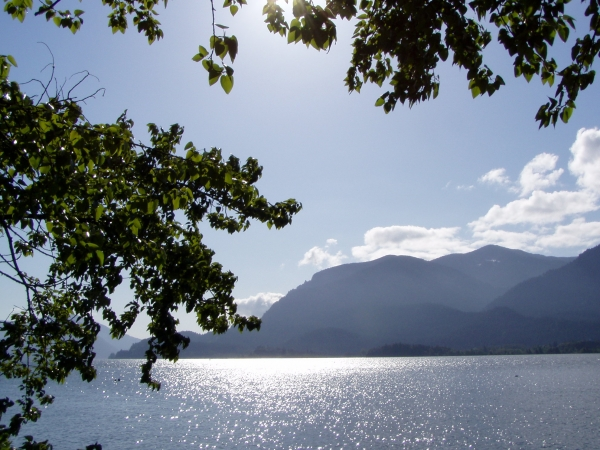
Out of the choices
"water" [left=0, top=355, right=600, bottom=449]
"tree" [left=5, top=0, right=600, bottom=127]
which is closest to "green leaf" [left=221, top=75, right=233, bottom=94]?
"tree" [left=5, top=0, right=600, bottom=127]

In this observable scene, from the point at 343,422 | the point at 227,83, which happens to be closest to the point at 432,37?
the point at 227,83

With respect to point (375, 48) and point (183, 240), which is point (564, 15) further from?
point (183, 240)

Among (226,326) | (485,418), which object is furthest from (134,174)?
(485,418)

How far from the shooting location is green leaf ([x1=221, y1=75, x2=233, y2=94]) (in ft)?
14.2

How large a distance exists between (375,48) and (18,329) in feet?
22.9

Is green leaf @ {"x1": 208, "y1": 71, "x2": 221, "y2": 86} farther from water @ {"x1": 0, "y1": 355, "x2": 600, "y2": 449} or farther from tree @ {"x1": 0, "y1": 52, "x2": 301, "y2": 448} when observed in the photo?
water @ {"x1": 0, "y1": 355, "x2": 600, "y2": 449}

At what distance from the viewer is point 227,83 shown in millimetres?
4352

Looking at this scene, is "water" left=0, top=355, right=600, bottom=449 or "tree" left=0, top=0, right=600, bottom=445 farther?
"water" left=0, top=355, right=600, bottom=449

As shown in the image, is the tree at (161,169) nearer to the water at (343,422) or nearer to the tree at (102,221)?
the tree at (102,221)

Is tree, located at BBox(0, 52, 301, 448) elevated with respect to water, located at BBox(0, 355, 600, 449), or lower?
elevated

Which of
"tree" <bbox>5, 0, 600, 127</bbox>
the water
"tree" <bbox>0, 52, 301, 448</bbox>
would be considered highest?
"tree" <bbox>5, 0, 600, 127</bbox>

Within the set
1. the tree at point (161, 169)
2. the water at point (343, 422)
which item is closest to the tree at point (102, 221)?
the tree at point (161, 169)

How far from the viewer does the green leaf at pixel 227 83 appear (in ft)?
14.2

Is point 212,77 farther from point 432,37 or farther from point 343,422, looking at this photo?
point 343,422
